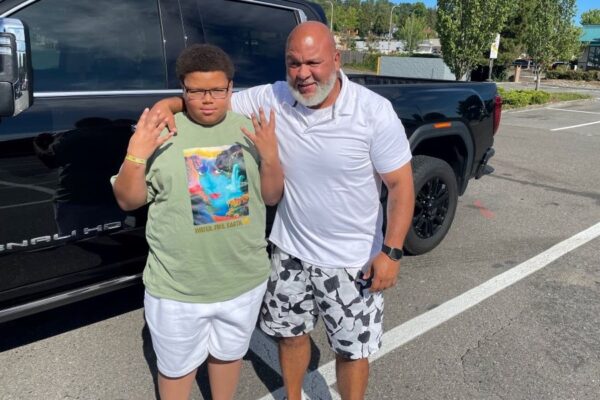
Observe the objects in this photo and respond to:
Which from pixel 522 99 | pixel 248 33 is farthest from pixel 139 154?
pixel 522 99

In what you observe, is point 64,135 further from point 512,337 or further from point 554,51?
point 554,51

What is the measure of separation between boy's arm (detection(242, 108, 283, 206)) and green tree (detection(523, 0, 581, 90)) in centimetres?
1904

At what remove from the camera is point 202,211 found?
5.52 feet

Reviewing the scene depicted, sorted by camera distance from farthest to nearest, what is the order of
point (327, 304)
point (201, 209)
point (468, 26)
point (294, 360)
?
point (468, 26), point (294, 360), point (327, 304), point (201, 209)

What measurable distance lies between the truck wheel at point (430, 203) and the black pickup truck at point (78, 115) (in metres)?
1.35

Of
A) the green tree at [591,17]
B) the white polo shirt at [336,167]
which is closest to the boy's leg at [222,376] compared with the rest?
the white polo shirt at [336,167]

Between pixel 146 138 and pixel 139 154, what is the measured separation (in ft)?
0.17

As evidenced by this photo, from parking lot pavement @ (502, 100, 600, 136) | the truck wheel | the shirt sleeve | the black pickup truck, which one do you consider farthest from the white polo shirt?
parking lot pavement @ (502, 100, 600, 136)

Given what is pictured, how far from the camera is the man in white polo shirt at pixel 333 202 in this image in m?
1.76

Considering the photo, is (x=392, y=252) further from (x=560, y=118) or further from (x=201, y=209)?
(x=560, y=118)

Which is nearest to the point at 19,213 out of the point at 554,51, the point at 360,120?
the point at 360,120

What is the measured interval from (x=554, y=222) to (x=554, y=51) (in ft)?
52.9

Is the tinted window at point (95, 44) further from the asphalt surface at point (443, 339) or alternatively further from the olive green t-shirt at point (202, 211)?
the asphalt surface at point (443, 339)

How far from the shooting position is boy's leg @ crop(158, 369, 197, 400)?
1870 millimetres
